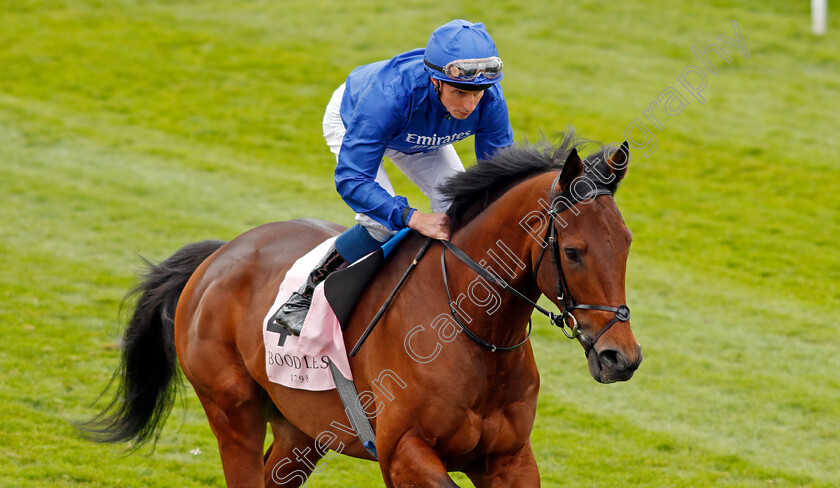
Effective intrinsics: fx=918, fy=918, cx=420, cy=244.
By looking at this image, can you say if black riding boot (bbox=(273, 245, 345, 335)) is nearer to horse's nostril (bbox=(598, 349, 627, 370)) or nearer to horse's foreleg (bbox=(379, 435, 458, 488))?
horse's foreleg (bbox=(379, 435, 458, 488))

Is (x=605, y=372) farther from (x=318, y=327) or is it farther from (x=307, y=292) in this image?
(x=307, y=292)

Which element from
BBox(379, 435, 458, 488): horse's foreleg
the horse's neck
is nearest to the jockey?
the horse's neck

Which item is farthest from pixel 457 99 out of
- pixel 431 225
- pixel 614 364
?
pixel 614 364

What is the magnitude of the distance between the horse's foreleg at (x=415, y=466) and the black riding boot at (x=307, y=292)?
0.84 meters

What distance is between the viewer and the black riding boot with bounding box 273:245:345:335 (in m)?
4.24

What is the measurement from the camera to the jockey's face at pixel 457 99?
3754 mm

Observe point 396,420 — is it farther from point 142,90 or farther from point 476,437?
point 142,90

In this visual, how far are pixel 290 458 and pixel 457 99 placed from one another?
2.37 m

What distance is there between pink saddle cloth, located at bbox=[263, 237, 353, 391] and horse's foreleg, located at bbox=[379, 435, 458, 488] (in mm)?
514

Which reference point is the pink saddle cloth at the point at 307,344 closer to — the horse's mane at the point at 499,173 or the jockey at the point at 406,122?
the jockey at the point at 406,122

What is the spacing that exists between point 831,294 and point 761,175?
364 centimetres

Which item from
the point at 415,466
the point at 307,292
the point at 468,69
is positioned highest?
the point at 468,69

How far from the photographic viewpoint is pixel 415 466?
→ 3596 mm

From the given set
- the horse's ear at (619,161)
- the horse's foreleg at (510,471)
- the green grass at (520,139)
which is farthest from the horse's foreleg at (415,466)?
the green grass at (520,139)
